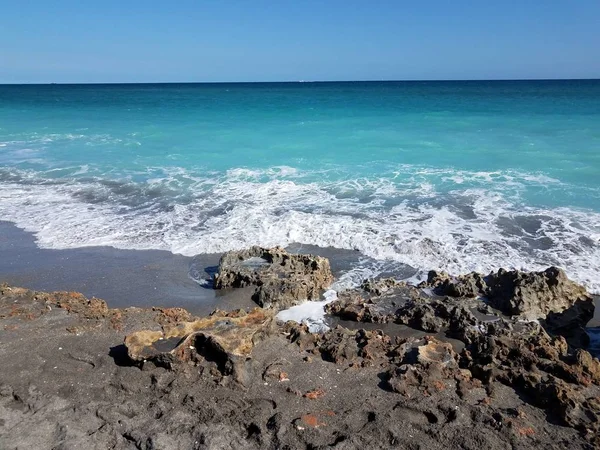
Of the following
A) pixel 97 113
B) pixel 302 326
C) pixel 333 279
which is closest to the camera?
pixel 302 326

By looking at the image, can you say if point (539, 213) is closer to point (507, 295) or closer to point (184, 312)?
point (507, 295)

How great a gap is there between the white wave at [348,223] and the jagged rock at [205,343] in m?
2.95

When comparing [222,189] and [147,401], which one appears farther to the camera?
[222,189]

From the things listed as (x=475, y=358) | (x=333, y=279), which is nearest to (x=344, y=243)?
(x=333, y=279)

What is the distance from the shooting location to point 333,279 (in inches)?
329

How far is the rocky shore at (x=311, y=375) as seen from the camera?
4449mm

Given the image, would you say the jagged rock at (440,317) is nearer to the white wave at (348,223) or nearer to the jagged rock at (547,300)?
the jagged rock at (547,300)

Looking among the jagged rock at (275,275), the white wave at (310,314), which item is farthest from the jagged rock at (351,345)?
the jagged rock at (275,275)

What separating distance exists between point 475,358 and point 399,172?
11572mm

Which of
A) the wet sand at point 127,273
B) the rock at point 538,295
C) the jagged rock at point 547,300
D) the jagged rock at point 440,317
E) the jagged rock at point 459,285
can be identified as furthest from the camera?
the wet sand at point 127,273

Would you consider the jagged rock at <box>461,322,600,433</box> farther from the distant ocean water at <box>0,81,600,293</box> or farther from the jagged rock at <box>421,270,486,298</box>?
the distant ocean water at <box>0,81,600,293</box>

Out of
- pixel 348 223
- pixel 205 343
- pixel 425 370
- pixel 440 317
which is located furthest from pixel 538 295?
pixel 348 223

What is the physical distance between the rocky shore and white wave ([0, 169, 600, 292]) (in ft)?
6.32

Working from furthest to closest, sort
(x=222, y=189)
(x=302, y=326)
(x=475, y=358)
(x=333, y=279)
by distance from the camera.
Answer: (x=222, y=189), (x=333, y=279), (x=302, y=326), (x=475, y=358)
